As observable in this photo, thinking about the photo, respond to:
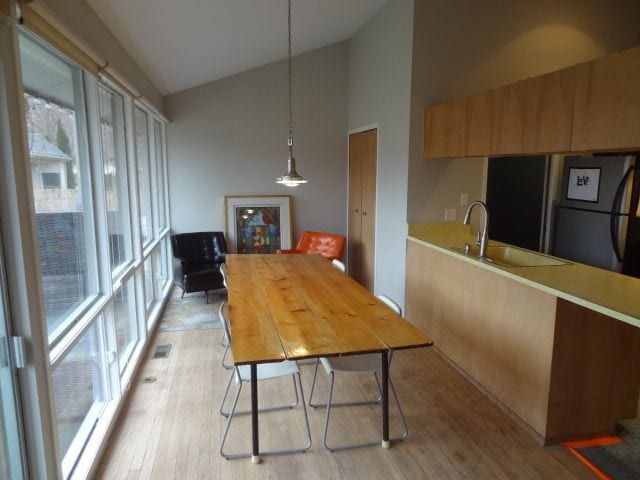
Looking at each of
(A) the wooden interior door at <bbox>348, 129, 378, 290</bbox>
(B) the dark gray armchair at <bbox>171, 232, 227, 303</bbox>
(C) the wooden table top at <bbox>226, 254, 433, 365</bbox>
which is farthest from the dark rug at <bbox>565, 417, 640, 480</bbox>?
(B) the dark gray armchair at <bbox>171, 232, 227, 303</bbox>

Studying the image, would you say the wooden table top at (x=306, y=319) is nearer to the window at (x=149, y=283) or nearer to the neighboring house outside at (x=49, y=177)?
the neighboring house outside at (x=49, y=177)

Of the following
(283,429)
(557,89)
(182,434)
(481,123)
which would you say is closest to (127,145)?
(182,434)

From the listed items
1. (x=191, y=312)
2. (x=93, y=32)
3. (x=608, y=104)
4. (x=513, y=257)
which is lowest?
(x=191, y=312)

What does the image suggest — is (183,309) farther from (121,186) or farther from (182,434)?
(182,434)

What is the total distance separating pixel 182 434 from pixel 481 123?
2.95 meters

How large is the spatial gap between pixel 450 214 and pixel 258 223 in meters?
2.75

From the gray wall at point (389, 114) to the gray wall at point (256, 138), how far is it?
2.29ft

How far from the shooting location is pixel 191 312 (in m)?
4.91

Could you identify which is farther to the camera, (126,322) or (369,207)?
(369,207)

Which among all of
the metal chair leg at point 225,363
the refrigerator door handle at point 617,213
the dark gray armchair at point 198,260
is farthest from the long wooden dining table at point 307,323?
the refrigerator door handle at point 617,213

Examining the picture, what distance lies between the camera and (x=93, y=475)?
2.26 m

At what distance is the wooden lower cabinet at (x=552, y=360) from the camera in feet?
8.25

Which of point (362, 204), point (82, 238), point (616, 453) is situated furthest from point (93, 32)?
point (616, 453)

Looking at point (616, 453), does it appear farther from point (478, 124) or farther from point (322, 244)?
point (322, 244)
